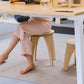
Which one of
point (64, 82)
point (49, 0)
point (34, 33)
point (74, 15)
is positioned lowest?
point (64, 82)

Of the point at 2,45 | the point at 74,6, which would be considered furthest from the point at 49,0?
the point at 2,45

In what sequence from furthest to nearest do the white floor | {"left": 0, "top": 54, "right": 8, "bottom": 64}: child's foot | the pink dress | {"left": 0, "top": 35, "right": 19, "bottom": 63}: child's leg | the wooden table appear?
{"left": 0, "top": 54, "right": 8, "bottom": 64}: child's foot
{"left": 0, "top": 35, "right": 19, "bottom": 63}: child's leg
the pink dress
the white floor
the wooden table

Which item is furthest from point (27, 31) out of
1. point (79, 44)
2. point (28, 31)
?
point (79, 44)

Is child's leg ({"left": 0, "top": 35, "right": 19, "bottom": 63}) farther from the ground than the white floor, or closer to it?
farther from the ground

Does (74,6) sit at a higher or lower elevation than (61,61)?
higher

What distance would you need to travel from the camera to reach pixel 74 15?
1.37 meters

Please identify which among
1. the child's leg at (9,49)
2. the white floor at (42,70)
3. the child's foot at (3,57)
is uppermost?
the child's leg at (9,49)

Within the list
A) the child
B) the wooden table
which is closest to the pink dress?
the child

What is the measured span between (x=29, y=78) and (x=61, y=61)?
61 centimetres

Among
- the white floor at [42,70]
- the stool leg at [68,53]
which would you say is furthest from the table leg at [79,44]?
the stool leg at [68,53]

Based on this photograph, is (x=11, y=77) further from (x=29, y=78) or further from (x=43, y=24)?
(x=43, y=24)

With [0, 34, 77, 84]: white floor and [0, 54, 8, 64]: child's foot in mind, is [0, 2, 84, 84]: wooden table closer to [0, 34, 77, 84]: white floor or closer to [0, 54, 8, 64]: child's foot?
[0, 34, 77, 84]: white floor

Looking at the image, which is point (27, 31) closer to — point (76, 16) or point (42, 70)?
point (42, 70)

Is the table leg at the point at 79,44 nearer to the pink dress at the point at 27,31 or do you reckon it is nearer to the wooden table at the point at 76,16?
the wooden table at the point at 76,16
